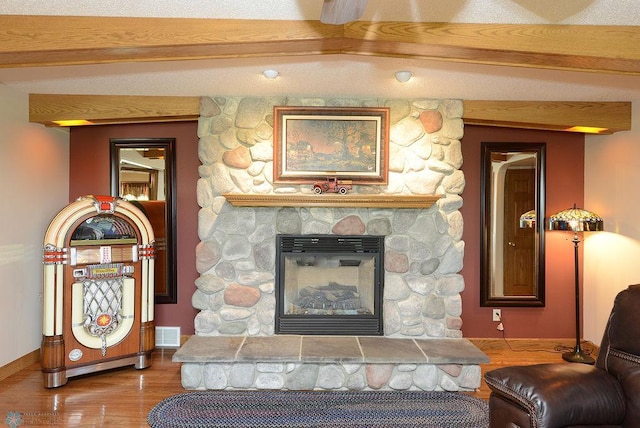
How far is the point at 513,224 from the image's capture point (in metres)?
4.56

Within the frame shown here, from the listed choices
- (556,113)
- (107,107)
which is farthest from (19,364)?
(556,113)

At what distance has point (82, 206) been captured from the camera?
363 centimetres

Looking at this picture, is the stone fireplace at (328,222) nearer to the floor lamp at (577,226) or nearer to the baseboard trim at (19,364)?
the floor lamp at (577,226)

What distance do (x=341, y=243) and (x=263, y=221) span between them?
722 millimetres

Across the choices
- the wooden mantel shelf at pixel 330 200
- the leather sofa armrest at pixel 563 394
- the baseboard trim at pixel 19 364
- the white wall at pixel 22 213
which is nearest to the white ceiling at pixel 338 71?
the white wall at pixel 22 213

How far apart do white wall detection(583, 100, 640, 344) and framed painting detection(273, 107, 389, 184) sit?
2.15 meters

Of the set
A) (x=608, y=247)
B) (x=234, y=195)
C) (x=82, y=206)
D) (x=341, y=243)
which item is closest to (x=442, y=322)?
(x=341, y=243)

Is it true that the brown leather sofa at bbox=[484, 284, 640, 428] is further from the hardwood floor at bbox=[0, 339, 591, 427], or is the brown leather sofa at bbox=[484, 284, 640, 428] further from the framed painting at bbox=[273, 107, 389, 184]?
the framed painting at bbox=[273, 107, 389, 184]

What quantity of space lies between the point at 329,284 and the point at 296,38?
2.35m

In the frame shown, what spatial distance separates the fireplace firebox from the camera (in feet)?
13.2

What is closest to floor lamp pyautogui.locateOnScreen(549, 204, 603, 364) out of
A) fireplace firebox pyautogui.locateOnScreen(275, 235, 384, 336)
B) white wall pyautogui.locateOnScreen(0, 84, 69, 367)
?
fireplace firebox pyautogui.locateOnScreen(275, 235, 384, 336)

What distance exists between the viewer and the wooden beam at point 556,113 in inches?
159

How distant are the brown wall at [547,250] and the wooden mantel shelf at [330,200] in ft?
3.16

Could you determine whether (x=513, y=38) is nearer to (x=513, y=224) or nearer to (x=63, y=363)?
(x=513, y=224)
